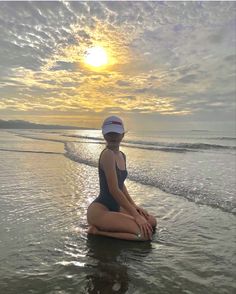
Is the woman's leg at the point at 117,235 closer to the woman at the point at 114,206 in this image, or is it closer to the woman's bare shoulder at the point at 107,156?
the woman at the point at 114,206

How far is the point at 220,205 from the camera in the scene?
881 cm

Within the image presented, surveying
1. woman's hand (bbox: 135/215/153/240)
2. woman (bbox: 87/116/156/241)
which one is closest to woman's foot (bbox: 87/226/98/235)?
Result: woman (bbox: 87/116/156/241)

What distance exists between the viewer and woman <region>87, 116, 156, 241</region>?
598 cm

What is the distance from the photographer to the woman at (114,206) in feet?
19.6

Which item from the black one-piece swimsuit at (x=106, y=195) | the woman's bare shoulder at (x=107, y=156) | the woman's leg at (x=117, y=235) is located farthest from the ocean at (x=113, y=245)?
the woman's bare shoulder at (x=107, y=156)

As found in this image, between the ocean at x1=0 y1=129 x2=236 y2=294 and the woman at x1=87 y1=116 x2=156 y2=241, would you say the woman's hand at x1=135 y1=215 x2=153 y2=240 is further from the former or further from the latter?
the ocean at x1=0 y1=129 x2=236 y2=294

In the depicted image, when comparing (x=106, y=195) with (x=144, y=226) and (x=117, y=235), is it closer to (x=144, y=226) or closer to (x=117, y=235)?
(x=117, y=235)

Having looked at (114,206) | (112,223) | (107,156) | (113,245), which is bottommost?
(113,245)

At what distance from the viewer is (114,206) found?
6.27 metres

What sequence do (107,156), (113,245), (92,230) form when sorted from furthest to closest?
(92,230) < (107,156) < (113,245)

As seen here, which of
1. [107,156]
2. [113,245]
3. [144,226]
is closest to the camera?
[113,245]

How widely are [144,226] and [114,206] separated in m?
0.63

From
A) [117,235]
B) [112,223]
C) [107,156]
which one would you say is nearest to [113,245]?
[117,235]

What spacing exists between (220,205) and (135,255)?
4089mm
